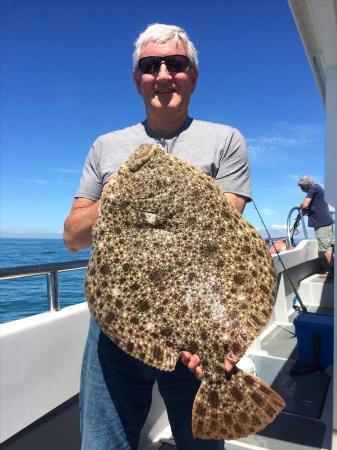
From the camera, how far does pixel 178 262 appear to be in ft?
5.05

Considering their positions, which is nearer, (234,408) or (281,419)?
(234,408)

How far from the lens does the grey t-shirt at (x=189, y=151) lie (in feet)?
5.95

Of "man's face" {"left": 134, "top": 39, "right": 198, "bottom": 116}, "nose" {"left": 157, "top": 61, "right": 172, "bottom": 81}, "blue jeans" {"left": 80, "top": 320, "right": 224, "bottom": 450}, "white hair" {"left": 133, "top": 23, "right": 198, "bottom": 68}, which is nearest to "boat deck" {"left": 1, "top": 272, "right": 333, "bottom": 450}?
"blue jeans" {"left": 80, "top": 320, "right": 224, "bottom": 450}

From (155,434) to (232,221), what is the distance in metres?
2.46

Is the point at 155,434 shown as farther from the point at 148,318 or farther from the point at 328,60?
the point at 328,60

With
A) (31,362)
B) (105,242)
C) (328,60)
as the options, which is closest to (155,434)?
(31,362)

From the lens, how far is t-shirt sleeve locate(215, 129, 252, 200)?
5.85ft

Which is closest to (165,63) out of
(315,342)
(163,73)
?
(163,73)

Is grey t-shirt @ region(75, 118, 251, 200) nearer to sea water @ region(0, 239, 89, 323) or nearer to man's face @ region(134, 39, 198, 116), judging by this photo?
man's face @ region(134, 39, 198, 116)

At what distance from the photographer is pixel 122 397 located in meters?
1.86

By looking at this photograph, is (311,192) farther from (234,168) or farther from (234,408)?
(234,408)

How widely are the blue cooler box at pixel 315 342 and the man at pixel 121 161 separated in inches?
134

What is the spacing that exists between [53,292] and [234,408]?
63.2 inches

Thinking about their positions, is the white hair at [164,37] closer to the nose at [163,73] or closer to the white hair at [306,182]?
the nose at [163,73]
